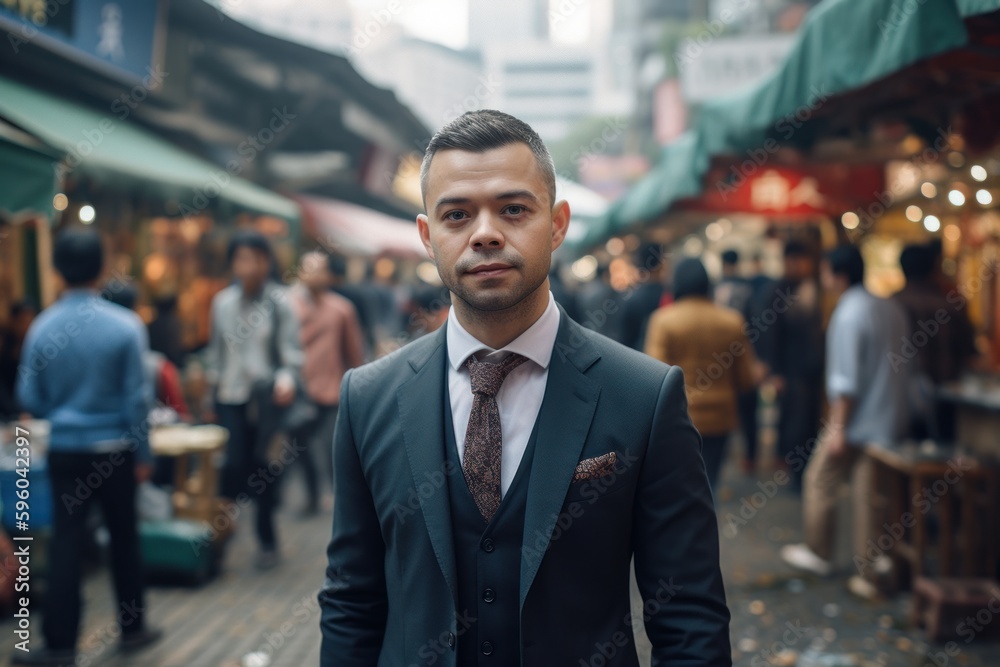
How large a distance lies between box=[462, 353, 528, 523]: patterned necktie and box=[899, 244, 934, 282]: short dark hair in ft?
19.8

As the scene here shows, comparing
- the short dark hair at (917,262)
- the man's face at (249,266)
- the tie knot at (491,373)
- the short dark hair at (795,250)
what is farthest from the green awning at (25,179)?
the short dark hair at (795,250)

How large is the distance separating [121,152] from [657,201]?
5.46m

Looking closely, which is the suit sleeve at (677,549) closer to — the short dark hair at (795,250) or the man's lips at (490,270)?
the man's lips at (490,270)

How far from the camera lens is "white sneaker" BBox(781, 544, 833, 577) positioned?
679cm

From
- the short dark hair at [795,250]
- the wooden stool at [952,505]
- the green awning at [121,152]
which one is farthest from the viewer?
the short dark hair at [795,250]

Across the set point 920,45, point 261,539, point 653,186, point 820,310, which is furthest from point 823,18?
point 820,310

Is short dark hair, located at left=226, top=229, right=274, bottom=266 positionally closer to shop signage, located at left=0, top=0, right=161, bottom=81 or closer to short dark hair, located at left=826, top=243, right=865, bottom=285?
shop signage, located at left=0, top=0, right=161, bottom=81

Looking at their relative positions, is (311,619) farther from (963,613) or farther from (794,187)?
(794,187)

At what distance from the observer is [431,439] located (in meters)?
2.07

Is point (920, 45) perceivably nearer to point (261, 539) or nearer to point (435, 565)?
point (435, 565)

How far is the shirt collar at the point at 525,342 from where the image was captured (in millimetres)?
2115

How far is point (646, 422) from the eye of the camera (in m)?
2.02

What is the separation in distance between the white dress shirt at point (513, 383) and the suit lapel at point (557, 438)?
4 cm

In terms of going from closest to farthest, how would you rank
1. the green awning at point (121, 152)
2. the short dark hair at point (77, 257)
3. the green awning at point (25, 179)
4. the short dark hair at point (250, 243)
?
the green awning at point (25, 179) → the short dark hair at point (77, 257) → the short dark hair at point (250, 243) → the green awning at point (121, 152)
